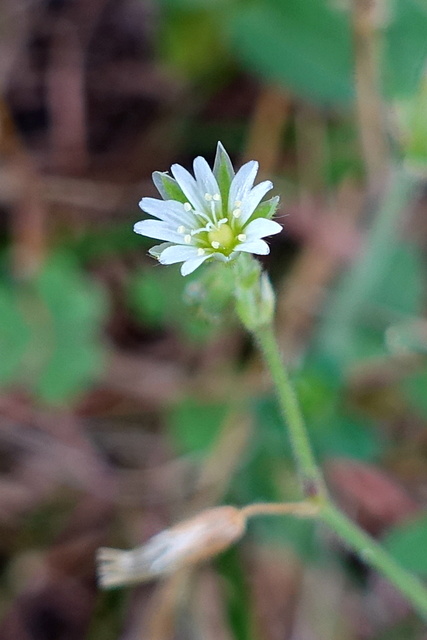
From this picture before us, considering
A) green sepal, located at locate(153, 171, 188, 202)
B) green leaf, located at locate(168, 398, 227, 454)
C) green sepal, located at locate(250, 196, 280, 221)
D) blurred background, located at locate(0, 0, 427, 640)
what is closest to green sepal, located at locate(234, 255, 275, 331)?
green sepal, located at locate(250, 196, 280, 221)

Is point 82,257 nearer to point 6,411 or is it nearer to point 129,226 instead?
point 129,226

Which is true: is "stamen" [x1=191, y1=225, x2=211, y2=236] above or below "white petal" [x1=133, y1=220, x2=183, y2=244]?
above

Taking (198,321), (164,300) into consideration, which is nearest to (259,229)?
(198,321)

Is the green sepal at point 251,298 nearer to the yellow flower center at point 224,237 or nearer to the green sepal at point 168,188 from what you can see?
the yellow flower center at point 224,237

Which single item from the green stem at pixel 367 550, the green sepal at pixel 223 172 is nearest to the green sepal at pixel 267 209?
the green sepal at pixel 223 172

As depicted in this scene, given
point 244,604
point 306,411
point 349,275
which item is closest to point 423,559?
point 306,411

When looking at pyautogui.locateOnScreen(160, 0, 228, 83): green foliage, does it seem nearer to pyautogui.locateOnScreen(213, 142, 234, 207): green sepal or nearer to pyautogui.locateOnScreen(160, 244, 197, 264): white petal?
pyautogui.locateOnScreen(213, 142, 234, 207): green sepal

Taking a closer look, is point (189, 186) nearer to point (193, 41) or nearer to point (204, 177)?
point (204, 177)
